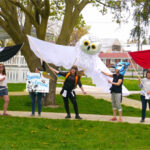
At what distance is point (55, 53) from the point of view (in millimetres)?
11773

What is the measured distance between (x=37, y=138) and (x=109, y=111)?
237 inches

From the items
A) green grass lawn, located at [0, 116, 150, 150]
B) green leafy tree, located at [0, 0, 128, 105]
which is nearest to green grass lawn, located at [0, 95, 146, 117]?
green leafy tree, located at [0, 0, 128, 105]

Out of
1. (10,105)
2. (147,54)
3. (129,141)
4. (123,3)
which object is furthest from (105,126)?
(123,3)

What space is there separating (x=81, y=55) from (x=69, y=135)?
3979 millimetres

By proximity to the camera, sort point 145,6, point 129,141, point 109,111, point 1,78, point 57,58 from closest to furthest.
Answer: point 129,141 < point 1,78 < point 57,58 < point 109,111 < point 145,6

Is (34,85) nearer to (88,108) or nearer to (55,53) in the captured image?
(55,53)

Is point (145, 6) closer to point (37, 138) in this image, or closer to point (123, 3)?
point (123, 3)

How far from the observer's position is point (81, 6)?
14547mm

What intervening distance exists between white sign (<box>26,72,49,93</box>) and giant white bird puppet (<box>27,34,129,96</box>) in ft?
2.10

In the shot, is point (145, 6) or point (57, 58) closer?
point (57, 58)

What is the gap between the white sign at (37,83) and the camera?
36.3ft

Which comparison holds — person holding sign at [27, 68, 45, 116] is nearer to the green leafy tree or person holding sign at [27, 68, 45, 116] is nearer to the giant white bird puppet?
the giant white bird puppet

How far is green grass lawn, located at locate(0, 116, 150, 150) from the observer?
7.15 m

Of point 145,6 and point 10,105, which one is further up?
point 145,6
